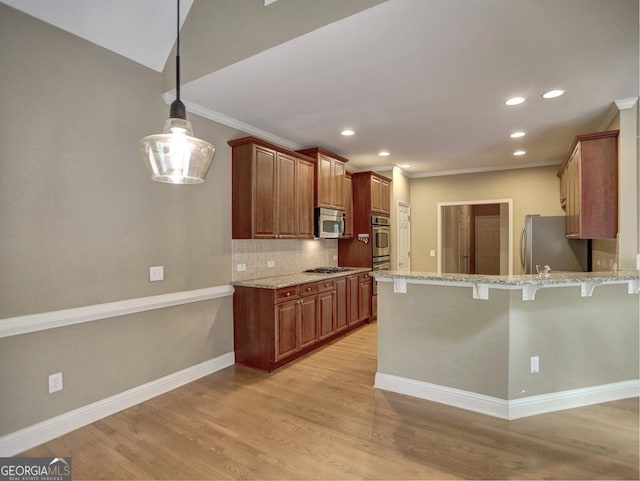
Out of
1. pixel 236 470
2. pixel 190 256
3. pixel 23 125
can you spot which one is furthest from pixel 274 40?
pixel 236 470

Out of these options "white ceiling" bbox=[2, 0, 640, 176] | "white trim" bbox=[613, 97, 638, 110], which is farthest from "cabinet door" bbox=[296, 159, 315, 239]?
"white trim" bbox=[613, 97, 638, 110]

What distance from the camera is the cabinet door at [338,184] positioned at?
503cm

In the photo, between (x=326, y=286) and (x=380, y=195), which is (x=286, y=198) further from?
(x=380, y=195)

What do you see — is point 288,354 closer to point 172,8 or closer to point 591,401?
point 591,401

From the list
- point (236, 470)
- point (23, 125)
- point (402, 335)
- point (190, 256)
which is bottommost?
point (236, 470)

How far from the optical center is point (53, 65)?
238 cm

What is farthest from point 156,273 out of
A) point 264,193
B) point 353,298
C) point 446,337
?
point 353,298

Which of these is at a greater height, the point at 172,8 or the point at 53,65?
the point at 172,8

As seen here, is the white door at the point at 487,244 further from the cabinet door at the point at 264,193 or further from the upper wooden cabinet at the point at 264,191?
the cabinet door at the point at 264,193

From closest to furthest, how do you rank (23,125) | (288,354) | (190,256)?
1. (23,125)
2. (190,256)
3. (288,354)

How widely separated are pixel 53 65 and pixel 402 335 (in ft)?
11.3

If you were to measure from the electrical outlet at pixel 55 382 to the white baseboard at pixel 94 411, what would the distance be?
7.8 inches

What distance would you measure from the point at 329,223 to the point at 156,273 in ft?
8.28

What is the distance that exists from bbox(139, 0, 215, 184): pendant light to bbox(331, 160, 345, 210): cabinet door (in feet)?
11.4
